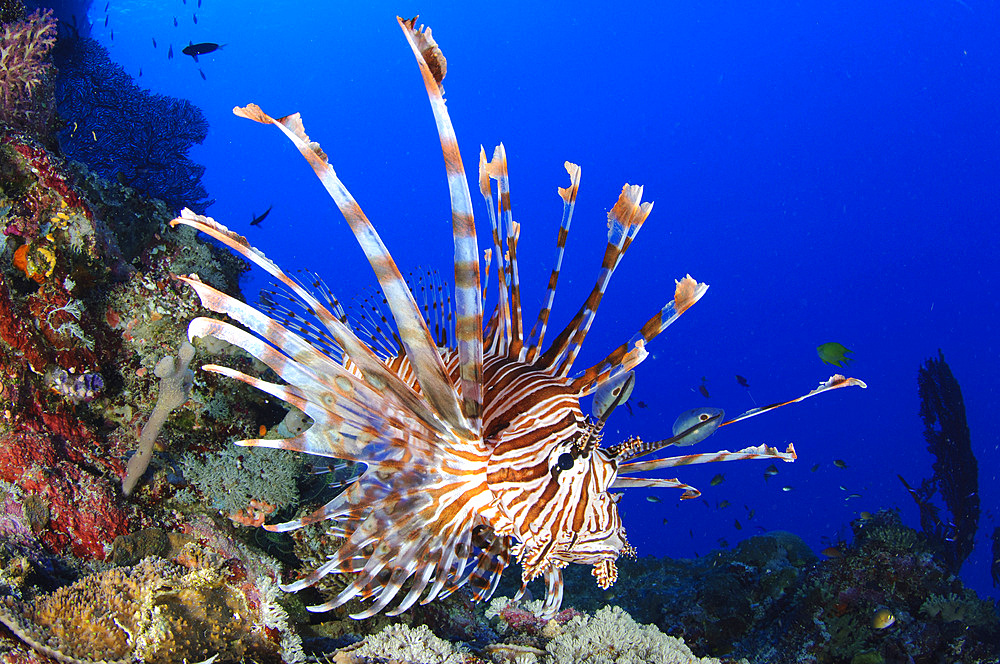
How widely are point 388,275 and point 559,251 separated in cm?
143

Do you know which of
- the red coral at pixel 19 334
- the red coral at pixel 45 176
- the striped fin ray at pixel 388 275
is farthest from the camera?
the red coral at pixel 45 176

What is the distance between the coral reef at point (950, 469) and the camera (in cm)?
1163

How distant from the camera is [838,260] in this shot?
67.3 meters

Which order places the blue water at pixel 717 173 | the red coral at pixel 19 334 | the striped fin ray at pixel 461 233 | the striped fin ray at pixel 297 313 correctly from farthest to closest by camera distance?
the blue water at pixel 717 173, the striped fin ray at pixel 297 313, the red coral at pixel 19 334, the striped fin ray at pixel 461 233

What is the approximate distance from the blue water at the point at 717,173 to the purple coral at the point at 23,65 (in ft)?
164

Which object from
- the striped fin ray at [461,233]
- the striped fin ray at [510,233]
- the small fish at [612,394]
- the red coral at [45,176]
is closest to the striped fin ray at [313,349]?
the striped fin ray at [461,233]

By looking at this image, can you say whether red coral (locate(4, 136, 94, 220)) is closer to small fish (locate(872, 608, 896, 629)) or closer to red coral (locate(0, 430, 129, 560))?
red coral (locate(0, 430, 129, 560))

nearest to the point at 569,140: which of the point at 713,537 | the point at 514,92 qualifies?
the point at 514,92

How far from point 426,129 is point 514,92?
799 inches

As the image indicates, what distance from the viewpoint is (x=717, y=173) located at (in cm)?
7544

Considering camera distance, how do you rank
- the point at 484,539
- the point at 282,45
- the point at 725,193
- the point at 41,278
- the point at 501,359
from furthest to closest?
the point at 282,45, the point at 725,193, the point at 41,278, the point at 501,359, the point at 484,539

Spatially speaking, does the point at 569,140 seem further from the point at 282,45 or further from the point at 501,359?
the point at 501,359

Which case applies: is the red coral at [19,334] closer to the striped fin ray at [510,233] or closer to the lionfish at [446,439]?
the lionfish at [446,439]

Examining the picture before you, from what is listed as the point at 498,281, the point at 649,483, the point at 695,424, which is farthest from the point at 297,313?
the point at 695,424
